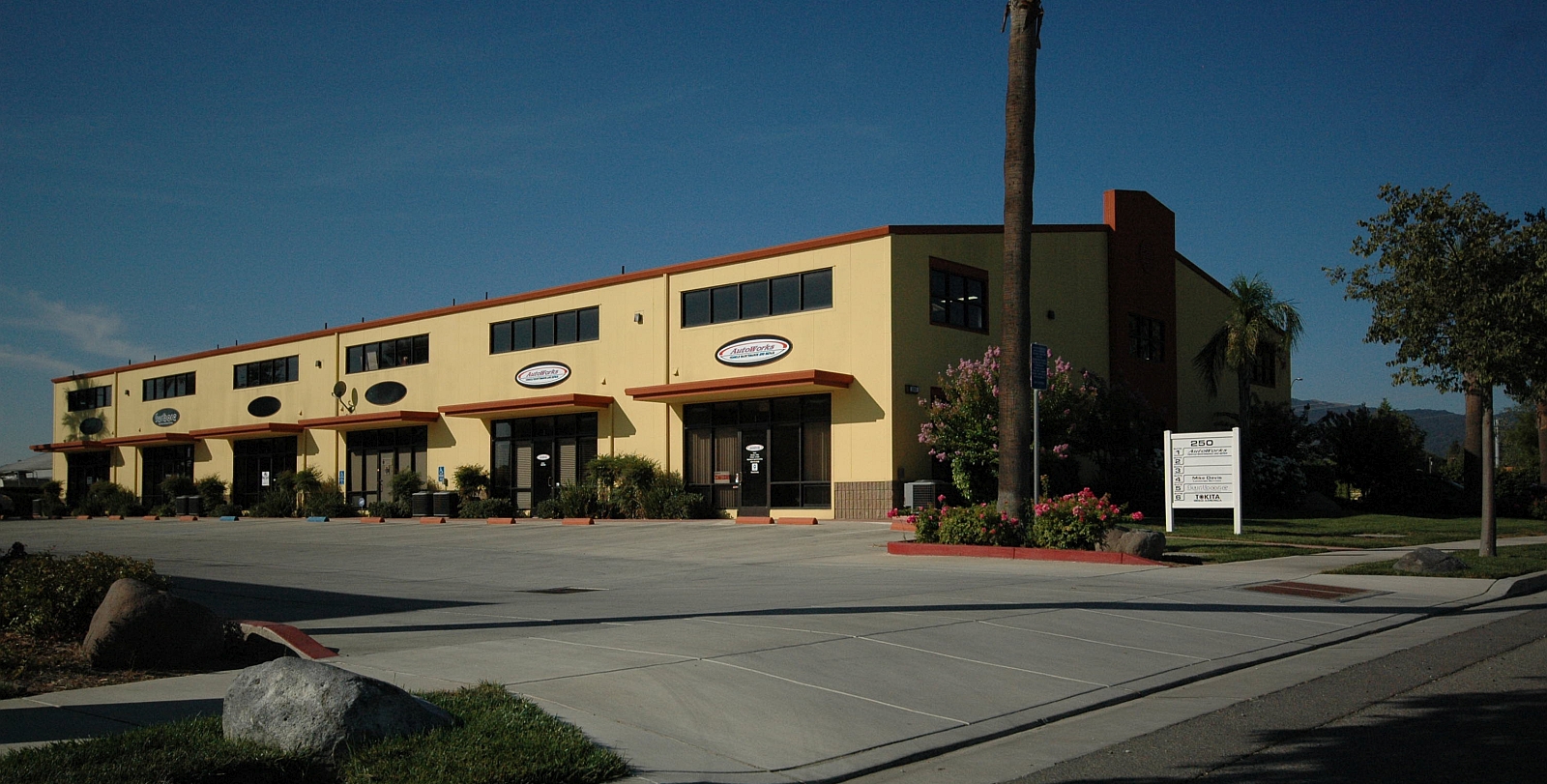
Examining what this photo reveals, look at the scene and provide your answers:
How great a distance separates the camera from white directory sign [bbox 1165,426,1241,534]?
23172mm

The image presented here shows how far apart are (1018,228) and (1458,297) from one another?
6932 millimetres

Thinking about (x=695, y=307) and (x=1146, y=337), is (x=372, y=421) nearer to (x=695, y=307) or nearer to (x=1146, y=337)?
(x=695, y=307)

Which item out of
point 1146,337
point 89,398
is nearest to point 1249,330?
point 1146,337

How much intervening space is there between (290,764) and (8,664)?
13.9ft

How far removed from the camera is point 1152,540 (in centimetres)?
1717

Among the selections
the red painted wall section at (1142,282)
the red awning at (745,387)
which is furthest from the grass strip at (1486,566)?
the red painted wall section at (1142,282)

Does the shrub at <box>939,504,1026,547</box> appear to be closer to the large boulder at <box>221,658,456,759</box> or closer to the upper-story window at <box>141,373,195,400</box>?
the large boulder at <box>221,658,456,759</box>

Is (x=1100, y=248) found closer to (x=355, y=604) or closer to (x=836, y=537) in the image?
(x=836, y=537)

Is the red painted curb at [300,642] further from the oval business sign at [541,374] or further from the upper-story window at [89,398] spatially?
the upper-story window at [89,398]

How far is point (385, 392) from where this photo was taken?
42062mm

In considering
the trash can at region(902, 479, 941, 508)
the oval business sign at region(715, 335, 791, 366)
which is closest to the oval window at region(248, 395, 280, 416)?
the oval business sign at region(715, 335, 791, 366)

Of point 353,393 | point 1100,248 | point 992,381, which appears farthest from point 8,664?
point 353,393

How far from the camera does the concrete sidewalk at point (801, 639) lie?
22.7 feet

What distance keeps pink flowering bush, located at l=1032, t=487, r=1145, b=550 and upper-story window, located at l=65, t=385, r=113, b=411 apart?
54442 millimetres
